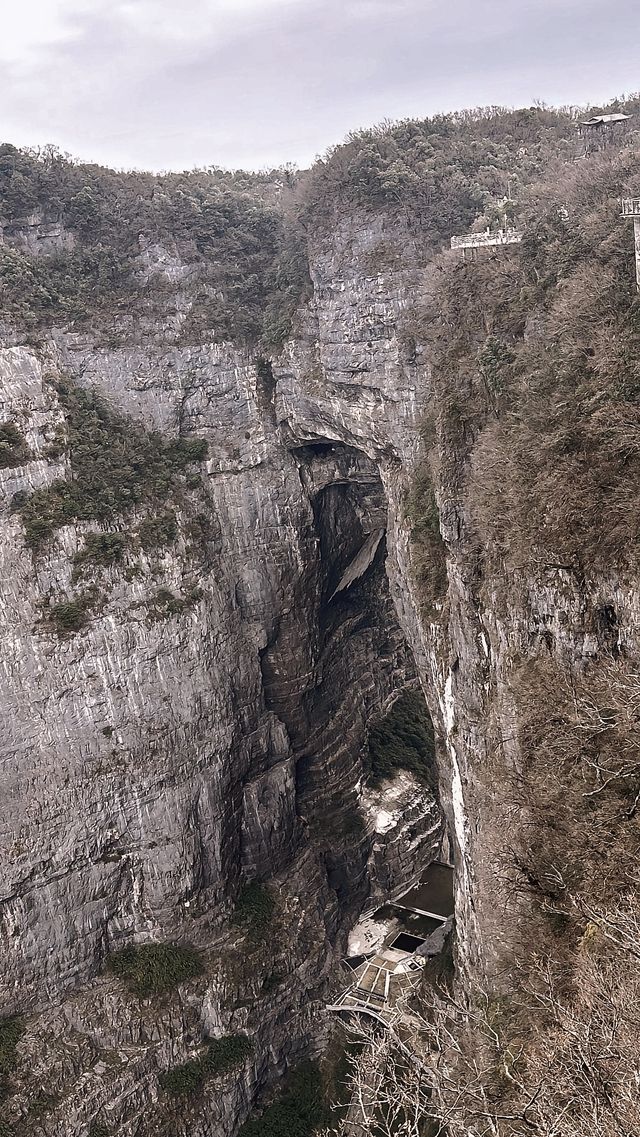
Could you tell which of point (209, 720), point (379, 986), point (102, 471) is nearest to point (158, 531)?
point (102, 471)

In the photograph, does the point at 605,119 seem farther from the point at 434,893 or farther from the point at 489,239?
the point at 434,893

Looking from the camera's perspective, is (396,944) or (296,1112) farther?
(396,944)

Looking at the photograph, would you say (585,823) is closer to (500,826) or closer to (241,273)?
(500,826)

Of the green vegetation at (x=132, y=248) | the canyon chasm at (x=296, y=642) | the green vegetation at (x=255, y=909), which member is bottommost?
the green vegetation at (x=255, y=909)

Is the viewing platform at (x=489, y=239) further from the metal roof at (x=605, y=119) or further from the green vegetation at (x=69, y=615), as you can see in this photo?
the green vegetation at (x=69, y=615)

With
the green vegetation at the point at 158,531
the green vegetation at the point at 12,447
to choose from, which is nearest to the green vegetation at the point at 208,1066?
the green vegetation at the point at 158,531

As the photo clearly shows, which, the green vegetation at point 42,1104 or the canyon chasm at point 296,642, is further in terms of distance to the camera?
the green vegetation at point 42,1104

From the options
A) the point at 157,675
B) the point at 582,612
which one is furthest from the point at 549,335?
the point at 157,675
